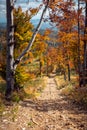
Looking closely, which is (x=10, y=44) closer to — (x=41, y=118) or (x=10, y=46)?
(x=10, y=46)

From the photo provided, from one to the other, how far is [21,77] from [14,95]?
10.5 metres

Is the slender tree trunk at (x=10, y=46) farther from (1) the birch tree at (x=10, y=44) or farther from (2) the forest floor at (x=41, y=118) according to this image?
(2) the forest floor at (x=41, y=118)

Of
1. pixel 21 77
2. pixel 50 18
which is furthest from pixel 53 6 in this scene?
pixel 21 77

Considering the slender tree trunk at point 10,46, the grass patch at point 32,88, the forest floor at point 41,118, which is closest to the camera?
the forest floor at point 41,118

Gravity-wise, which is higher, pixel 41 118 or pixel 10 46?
pixel 10 46

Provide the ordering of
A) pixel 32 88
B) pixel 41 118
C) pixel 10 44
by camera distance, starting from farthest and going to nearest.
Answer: pixel 32 88, pixel 10 44, pixel 41 118

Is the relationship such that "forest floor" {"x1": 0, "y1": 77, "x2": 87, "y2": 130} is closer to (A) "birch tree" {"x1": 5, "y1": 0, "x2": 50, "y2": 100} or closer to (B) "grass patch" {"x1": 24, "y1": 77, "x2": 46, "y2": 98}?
(A) "birch tree" {"x1": 5, "y1": 0, "x2": 50, "y2": 100}

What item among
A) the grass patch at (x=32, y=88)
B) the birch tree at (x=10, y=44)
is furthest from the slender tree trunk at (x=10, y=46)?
the grass patch at (x=32, y=88)

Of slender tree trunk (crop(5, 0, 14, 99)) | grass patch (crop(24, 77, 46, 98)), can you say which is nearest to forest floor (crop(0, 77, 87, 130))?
slender tree trunk (crop(5, 0, 14, 99))

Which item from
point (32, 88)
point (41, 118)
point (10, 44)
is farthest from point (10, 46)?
point (32, 88)

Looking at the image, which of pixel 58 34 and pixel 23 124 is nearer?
pixel 23 124

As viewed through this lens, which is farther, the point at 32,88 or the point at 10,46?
the point at 32,88

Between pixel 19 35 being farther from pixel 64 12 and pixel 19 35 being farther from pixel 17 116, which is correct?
pixel 17 116

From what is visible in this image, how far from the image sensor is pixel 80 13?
928 inches
